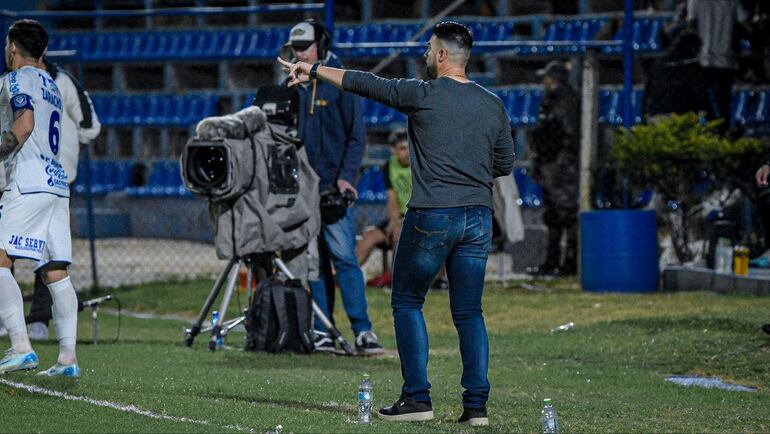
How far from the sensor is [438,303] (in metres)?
14.3

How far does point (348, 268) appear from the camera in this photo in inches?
420

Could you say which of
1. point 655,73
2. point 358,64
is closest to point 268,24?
point 358,64

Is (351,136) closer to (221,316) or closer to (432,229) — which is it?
(221,316)

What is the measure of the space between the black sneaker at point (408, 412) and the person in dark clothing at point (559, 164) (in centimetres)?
960

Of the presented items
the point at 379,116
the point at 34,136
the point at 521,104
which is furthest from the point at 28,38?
the point at 379,116

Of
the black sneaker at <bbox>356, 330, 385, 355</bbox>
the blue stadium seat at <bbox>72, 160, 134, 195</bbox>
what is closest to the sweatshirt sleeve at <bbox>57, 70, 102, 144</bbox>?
the black sneaker at <bbox>356, 330, 385, 355</bbox>

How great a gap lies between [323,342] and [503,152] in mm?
3765

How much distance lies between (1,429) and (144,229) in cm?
1692

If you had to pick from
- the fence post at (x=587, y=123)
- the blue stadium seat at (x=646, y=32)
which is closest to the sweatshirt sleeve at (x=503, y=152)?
the fence post at (x=587, y=123)

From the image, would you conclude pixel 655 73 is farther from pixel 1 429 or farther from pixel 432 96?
pixel 1 429

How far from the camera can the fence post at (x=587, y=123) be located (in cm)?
1555

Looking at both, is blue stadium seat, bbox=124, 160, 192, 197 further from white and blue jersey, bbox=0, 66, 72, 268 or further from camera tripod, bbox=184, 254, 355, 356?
white and blue jersey, bbox=0, 66, 72, 268

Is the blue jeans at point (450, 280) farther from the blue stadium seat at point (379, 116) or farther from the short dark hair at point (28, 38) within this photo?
the blue stadium seat at point (379, 116)

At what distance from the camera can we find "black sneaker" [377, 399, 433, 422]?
7051 millimetres
